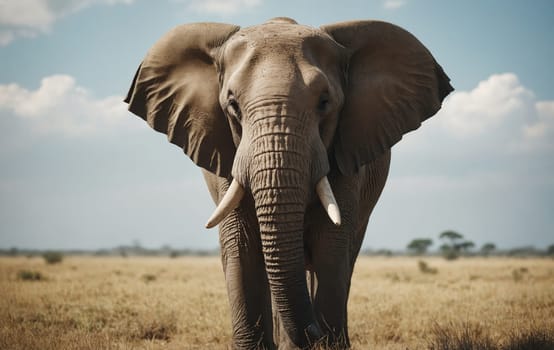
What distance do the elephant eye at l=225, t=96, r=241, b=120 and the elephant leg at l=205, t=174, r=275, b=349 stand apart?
81 centimetres

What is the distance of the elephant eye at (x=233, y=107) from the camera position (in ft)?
20.1

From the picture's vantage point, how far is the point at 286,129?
5676 millimetres

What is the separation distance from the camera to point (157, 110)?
23.7ft

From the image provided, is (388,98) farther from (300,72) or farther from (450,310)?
(450,310)

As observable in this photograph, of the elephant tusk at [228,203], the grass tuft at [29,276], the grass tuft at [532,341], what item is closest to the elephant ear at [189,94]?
the elephant tusk at [228,203]

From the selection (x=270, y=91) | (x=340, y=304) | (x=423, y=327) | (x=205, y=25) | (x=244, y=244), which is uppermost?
(x=205, y=25)

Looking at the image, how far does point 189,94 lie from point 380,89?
77.3 inches

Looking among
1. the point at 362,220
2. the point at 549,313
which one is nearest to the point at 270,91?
the point at 362,220

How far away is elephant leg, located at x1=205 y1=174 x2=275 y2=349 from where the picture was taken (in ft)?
21.4

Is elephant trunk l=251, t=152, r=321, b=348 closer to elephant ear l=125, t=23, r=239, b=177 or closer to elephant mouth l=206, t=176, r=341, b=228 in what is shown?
elephant mouth l=206, t=176, r=341, b=228

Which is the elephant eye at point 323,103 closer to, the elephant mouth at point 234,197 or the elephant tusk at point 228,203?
the elephant mouth at point 234,197

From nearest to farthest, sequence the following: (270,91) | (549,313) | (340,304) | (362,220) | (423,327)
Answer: (270,91)
(340,304)
(362,220)
(423,327)
(549,313)

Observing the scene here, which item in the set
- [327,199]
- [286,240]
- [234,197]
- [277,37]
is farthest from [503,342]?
[277,37]

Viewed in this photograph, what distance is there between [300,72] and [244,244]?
5.77ft
